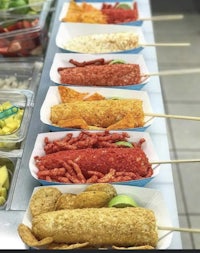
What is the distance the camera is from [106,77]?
7.14 ft

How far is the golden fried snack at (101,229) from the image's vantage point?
1398mm

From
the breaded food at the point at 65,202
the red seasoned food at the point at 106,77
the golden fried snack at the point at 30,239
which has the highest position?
the golden fried snack at the point at 30,239

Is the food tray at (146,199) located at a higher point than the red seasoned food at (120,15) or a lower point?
higher

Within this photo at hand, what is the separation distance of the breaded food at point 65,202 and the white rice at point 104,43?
109 centimetres

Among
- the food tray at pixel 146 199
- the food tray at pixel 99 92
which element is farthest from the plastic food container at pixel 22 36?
the food tray at pixel 146 199

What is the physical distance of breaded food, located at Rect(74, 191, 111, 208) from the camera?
4.91ft

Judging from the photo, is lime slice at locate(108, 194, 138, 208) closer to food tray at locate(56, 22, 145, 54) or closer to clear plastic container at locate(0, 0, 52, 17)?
food tray at locate(56, 22, 145, 54)

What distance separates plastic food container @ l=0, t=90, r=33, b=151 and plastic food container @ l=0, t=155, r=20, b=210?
0.05 meters

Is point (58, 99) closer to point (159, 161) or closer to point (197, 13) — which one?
point (159, 161)

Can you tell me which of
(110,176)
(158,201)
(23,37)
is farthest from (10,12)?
(158,201)

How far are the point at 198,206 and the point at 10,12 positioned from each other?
1.54 m

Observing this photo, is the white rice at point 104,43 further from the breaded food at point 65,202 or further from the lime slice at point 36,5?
the breaded food at point 65,202

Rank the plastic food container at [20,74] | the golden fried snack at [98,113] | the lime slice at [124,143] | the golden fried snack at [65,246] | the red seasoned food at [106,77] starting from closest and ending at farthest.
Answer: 1. the golden fried snack at [65,246]
2. the lime slice at [124,143]
3. the golden fried snack at [98,113]
4. the red seasoned food at [106,77]
5. the plastic food container at [20,74]

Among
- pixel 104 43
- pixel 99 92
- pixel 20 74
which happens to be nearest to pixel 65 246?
pixel 99 92
